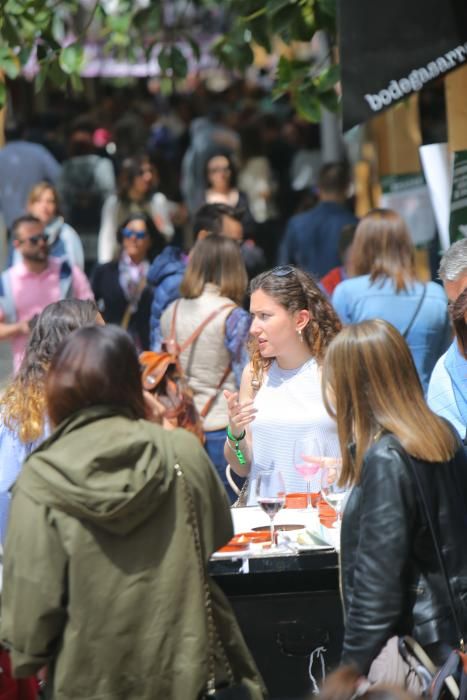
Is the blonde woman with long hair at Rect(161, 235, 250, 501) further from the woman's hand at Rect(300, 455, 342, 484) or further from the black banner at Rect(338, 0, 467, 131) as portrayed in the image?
the woman's hand at Rect(300, 455, 342, 484)

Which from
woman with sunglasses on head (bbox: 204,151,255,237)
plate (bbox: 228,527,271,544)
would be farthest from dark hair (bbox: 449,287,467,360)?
woman with sunglasses on head (bbox: 204,151,255,237)

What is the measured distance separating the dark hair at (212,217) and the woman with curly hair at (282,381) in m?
2.57

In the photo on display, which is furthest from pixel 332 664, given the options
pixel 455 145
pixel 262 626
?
pixel 455 145

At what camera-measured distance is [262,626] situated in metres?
4.73

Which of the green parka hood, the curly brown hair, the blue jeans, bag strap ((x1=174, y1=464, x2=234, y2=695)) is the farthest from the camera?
the blue jeans

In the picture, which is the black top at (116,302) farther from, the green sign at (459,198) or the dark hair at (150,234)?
the green sign at (459,198)

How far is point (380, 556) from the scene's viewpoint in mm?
3641

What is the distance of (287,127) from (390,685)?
47.3 feet

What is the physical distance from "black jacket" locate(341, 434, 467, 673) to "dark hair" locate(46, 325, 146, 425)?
71 centimetres

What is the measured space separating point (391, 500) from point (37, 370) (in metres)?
1.60

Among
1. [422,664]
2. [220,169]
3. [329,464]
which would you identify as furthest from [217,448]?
[220,169]

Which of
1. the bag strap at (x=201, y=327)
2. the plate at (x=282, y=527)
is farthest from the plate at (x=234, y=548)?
the bag strap at (x=201, y=327)

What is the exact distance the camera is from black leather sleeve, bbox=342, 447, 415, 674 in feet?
12.0

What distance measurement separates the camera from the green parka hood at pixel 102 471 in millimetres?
3480
